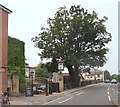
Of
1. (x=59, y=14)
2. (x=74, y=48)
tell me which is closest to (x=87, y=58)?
(x=74, y=48)

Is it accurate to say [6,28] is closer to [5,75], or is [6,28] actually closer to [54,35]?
[5,75]

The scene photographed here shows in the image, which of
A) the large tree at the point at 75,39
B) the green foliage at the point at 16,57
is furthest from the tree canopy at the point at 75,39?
the green foliage at the point at 16,57

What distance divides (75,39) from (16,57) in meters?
21.9

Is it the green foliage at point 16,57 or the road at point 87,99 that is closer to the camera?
the road at point 87,99

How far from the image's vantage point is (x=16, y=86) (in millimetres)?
27641

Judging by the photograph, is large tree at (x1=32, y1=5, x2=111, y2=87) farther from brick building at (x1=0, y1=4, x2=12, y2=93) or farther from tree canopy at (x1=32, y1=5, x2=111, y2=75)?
brick building at (x1=0, y1=4, x2=12, y2=93)

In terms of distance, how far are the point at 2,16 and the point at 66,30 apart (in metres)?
24.1

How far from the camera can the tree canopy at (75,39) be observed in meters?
49.4

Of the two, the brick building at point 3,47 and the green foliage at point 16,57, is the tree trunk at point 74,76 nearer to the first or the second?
the green foliage at point 16,57

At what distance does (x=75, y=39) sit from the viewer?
5106 cm

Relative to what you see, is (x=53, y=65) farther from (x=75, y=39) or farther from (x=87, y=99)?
(x=87, y=99)

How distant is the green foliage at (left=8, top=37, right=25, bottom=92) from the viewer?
95.8 feet

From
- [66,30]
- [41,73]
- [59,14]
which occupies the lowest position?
[41,73]

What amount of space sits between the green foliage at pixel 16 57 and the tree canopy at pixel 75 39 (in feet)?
53.7
